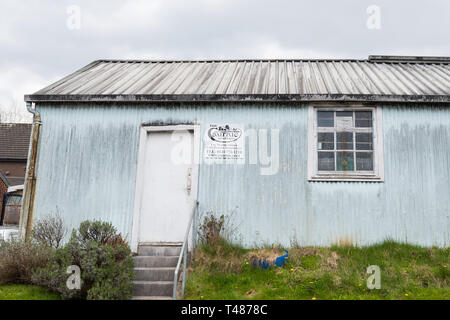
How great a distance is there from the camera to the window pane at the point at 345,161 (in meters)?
7.81

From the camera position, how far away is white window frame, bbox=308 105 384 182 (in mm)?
7695

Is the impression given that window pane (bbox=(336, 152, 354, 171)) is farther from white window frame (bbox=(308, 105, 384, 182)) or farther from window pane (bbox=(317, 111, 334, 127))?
window pane (bbox=(317, 111, 334, 127))

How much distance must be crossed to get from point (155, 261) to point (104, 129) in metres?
3.22

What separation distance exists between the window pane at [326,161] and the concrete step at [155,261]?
3580 millimetres

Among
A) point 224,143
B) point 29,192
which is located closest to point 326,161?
point 224,143

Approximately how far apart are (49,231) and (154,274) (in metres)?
2.63

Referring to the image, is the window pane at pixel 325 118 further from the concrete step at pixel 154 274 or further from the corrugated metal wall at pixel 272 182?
the concrete step at pixel 154 274

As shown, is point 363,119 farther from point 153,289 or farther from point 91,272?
point 91,272

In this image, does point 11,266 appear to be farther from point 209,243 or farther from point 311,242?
point 311,242

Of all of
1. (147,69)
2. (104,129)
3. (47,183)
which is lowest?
(47,183)

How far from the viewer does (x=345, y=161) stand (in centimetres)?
784

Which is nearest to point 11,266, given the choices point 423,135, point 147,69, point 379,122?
point 147,69

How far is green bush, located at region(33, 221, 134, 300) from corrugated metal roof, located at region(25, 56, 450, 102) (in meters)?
3.62

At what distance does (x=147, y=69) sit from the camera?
10742mm
